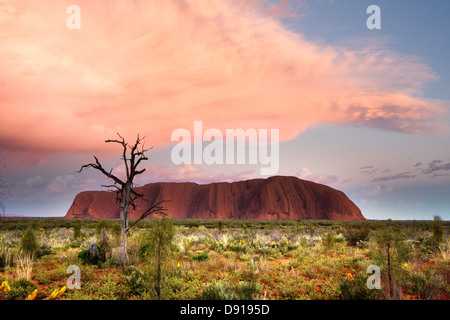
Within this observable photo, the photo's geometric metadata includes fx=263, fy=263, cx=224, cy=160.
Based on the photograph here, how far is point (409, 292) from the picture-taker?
722 cm

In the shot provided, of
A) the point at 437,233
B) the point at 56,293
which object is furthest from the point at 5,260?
the point at 437,233

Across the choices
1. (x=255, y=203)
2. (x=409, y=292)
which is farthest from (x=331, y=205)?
(x=409, y=292)

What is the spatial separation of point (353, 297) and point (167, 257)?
4705mm

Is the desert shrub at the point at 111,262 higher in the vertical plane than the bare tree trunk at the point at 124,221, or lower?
lower

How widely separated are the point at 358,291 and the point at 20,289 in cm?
893

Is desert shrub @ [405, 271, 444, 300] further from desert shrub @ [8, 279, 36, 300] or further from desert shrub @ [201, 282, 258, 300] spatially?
desert shrub @ [8, 279, 36, 300]

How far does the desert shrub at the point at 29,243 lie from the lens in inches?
453

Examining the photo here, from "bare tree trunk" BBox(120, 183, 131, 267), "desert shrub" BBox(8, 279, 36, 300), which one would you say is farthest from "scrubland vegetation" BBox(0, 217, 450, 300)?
"bare tree trunk" BBox(120, 183, 131, 267)

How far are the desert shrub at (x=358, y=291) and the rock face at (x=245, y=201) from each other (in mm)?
102486

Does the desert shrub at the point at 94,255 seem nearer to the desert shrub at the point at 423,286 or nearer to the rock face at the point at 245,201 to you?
the desert shrub at the point at 423,286

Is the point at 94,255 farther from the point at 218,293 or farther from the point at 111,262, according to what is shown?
the point at 218,293

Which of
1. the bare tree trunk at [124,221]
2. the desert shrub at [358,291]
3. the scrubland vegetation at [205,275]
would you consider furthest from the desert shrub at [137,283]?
the desert shrub at [358,291]

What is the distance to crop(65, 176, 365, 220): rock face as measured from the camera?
11119cm
